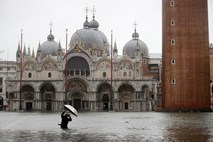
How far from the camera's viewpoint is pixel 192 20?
59031 millimetres

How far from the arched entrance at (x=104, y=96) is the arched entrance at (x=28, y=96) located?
42.0 feet

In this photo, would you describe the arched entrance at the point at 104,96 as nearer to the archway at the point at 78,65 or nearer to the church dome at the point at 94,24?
the archway at the point at 78,65

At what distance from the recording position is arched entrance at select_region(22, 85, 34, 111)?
3369 inches

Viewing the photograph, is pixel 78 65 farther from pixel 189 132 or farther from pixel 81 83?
pixel 189 132

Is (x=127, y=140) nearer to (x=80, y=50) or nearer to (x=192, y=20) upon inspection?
(x=192, y=20)

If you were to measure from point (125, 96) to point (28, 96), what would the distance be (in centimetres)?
1836

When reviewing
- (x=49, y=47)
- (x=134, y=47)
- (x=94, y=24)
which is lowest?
(x=134, y=47)

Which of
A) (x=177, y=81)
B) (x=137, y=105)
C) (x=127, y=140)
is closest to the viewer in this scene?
(x=127, y=140)

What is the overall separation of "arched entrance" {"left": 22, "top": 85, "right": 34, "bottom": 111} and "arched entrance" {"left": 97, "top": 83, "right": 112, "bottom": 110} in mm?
12807

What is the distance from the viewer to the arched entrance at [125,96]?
8306 cm

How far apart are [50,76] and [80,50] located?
7.54 meters

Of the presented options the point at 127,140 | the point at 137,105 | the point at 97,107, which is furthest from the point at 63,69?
the point at 127,140

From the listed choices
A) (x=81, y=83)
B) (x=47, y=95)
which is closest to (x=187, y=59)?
(x=81, y=83)

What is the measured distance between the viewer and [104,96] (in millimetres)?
84625
